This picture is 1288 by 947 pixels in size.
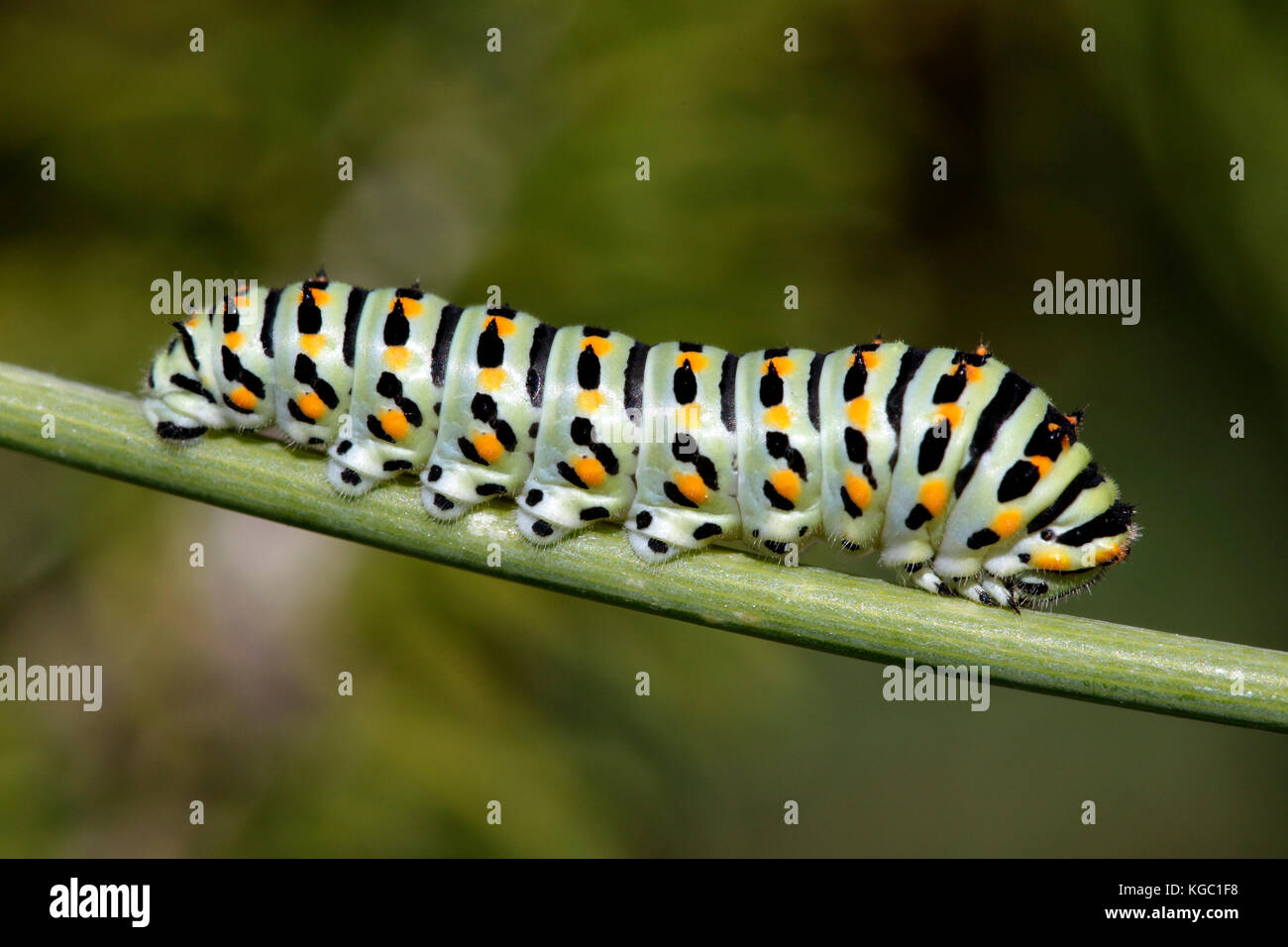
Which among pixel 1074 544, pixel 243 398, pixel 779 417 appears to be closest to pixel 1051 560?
pixel 1074 544

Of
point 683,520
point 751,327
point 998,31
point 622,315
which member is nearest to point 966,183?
point 998,31

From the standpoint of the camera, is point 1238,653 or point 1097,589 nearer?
point 1238,653

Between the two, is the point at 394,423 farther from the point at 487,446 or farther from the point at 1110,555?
the point at 1110,555

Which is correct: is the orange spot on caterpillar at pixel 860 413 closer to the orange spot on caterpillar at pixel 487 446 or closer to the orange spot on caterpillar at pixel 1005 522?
the orange spot on caterpillar at pixel 1005 522

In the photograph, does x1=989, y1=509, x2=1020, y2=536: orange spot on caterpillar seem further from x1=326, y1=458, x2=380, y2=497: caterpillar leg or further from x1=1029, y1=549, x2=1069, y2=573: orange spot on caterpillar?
x1=326, y1=458, x2=380, y2=497: caterpillar leg

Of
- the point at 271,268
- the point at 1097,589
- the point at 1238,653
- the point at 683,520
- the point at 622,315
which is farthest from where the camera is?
the point at 1097,589

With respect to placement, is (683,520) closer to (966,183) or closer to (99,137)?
(966,183)
